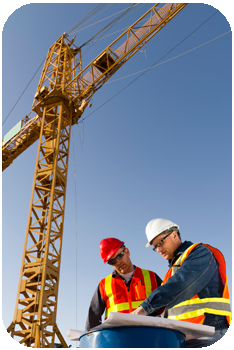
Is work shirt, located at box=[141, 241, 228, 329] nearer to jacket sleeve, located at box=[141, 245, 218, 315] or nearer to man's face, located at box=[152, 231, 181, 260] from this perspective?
jacket sleeve, located at box=[141, 245, 218, 315]

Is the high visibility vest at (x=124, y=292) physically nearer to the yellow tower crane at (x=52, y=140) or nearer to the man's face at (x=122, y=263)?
the man's face at (x=122, y=263)

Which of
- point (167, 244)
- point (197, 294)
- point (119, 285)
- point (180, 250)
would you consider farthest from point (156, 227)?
point (119, 285)

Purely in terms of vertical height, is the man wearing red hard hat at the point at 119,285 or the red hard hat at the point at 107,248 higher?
the red hard hat at the point at 107,248

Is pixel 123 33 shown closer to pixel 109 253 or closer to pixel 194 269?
pixel 109 253

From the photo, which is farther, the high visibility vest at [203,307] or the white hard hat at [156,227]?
the white hard hat at [156,227]

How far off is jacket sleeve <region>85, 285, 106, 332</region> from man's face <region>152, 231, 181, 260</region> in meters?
1.24

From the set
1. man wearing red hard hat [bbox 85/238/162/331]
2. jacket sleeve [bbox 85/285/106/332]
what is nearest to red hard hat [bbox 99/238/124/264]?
man wearing red hard hat [bbox 85/238/162/331]

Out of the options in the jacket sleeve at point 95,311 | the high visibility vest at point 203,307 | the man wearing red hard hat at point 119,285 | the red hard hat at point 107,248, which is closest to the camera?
the high visibility vest at point 203,307

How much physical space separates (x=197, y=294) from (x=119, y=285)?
5.33 ft

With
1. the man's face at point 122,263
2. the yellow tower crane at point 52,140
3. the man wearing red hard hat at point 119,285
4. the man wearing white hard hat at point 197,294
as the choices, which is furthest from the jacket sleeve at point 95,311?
the yellow tower crane at point 52,140

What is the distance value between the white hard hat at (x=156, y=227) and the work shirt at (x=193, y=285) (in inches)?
21.3

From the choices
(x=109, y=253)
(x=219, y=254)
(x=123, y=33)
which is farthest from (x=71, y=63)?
(x=219, y=254)

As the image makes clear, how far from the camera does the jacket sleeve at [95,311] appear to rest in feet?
10.6

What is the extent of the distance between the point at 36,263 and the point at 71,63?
470 inches
